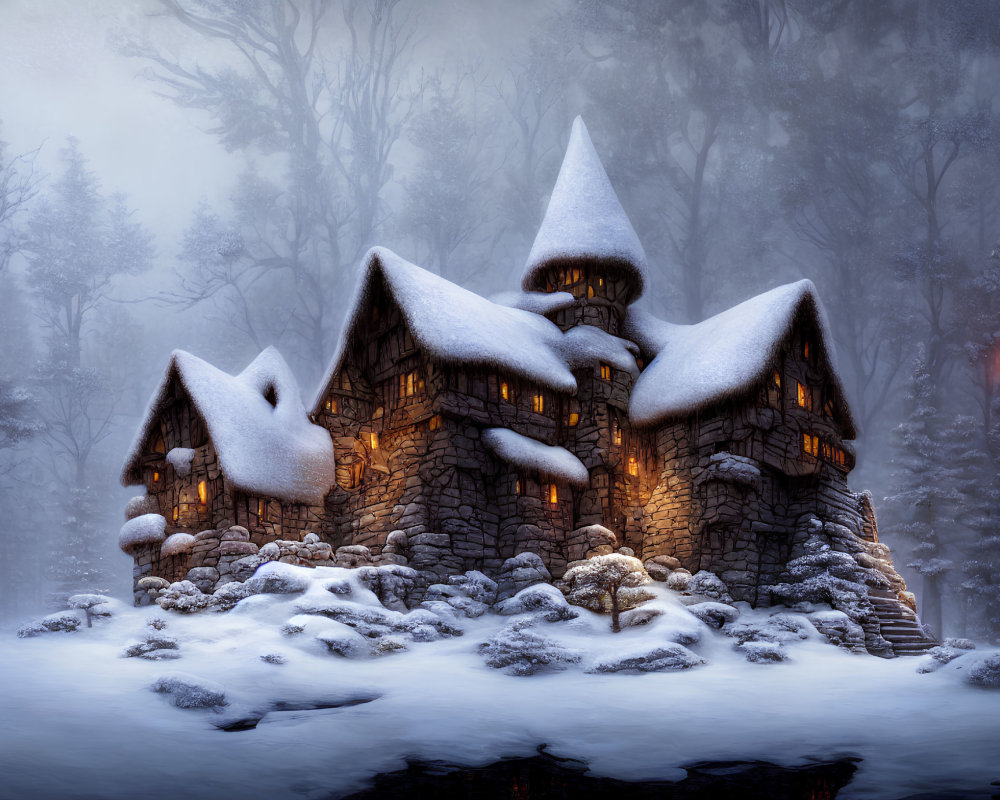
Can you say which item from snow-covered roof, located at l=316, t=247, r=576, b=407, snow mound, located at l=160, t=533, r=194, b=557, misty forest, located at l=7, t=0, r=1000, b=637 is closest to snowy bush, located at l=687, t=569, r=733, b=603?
snow-covered roof, located at l=316, t=247, r=576, b=407

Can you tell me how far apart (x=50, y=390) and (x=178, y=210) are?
103 feet

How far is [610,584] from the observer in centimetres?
2089

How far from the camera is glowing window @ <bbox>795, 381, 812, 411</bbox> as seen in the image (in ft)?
86.1

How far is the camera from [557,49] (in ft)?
214

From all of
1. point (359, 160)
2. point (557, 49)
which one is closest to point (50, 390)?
point (359, 160)

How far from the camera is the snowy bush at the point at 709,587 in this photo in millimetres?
22859

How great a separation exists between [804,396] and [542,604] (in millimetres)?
11244

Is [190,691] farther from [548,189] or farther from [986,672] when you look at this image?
[548,189]

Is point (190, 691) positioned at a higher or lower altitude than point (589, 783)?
higher

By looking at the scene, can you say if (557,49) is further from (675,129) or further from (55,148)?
(55,148)

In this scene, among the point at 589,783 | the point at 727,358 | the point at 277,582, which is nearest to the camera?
the point at 589,783

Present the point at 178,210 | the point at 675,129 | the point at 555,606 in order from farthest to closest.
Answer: the point at 178,210
the point at 675,129
the point at 555,606

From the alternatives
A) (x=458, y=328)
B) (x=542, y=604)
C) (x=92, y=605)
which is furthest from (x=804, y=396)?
(x=92, y=605)

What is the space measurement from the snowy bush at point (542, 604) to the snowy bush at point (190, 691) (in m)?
9.63
